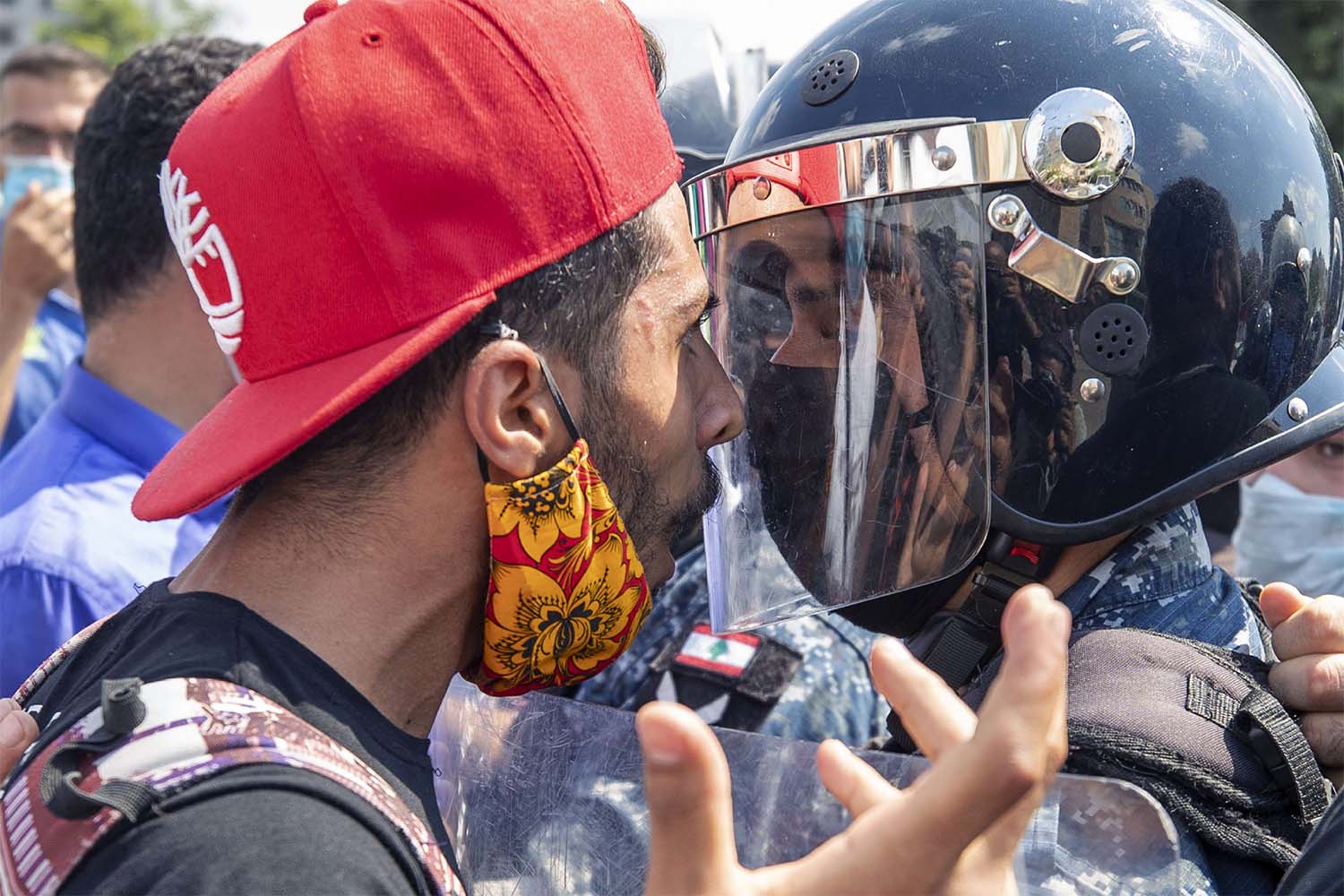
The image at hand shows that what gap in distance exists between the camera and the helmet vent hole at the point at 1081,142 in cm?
204

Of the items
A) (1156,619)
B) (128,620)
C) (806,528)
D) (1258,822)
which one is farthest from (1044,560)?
(128,620)

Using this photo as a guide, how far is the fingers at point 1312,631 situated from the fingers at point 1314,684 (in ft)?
0.05

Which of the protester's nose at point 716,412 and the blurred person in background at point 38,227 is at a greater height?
the protester's nose at point 716,412

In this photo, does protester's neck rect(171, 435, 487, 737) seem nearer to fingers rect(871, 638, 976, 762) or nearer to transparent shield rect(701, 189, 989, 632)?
fingers rect(871, 638, 976, 762)

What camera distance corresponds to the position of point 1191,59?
6.98 feet

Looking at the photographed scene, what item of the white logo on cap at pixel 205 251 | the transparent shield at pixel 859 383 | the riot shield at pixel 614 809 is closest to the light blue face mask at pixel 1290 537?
the transparent shield at pixel 859 383

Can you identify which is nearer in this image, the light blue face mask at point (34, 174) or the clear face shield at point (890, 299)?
the clear face shield at point (890, 299)

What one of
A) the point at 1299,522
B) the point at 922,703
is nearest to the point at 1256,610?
the point at 922,703

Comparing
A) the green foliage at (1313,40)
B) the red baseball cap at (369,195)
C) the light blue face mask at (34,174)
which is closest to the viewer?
the red baseball cap at (369,195)

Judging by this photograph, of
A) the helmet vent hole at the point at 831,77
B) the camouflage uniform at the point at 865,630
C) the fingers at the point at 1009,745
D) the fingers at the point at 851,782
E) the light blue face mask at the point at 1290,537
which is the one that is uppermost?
the helmet vent hole at the point at 831,77

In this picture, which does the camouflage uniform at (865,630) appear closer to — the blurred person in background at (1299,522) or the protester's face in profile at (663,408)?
the protester's face in profile at (663,408)

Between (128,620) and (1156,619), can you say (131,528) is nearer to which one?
(128,620)

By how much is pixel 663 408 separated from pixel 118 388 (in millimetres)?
1813

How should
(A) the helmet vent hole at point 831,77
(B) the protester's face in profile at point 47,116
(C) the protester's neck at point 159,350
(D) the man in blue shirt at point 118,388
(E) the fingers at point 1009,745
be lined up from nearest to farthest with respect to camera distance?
(E) the fingers at point 1009,745 < (A) the helmet vent hole at point 831,77 < (D) the man in blue shirt at point 118,388 < (C) the protester's neck at point 159,350 < (B) the protester's face in profile at point 47,116
